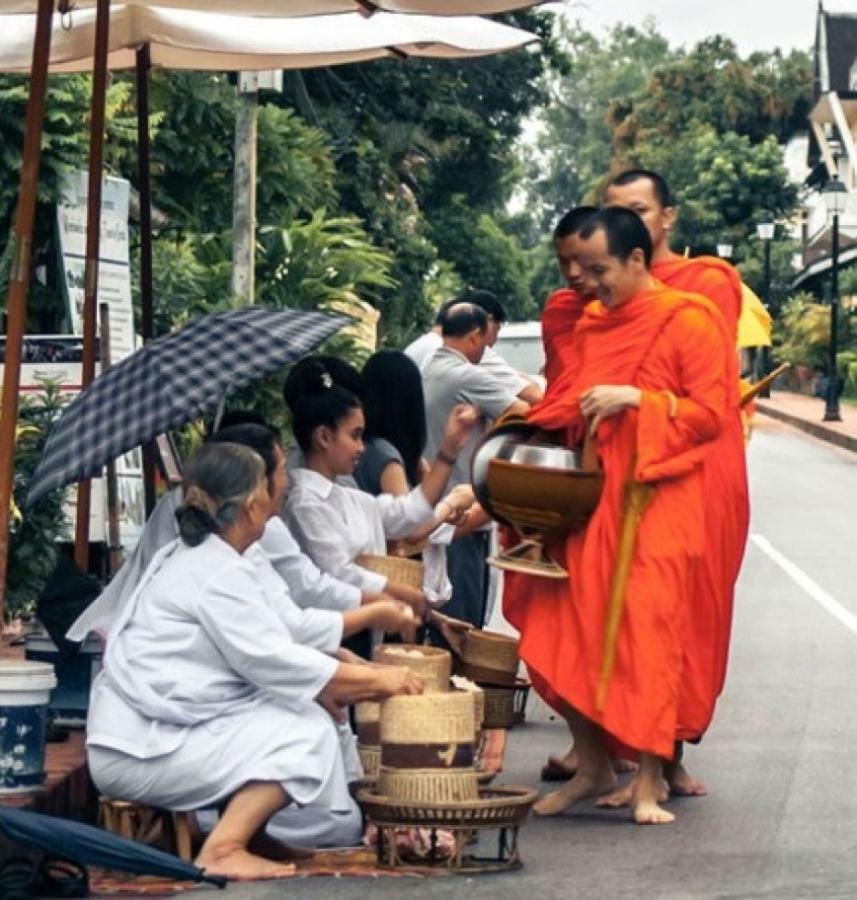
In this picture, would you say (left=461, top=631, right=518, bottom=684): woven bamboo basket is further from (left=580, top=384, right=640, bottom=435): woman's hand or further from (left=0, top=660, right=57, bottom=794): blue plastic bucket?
(left=0, top=660, right=57, bottom=794): blue plastic bucket

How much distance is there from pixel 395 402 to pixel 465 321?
130 centimetres

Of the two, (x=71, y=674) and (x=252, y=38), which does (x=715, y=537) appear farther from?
(x=252, y=38)

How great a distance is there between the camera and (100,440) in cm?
871

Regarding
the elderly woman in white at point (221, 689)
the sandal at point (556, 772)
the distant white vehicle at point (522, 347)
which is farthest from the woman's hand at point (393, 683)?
the distant white vehicle at point (522, 347)

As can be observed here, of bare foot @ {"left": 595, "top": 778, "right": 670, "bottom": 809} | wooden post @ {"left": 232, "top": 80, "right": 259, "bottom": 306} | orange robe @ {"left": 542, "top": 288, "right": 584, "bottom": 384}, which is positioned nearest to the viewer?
bare foot @ {"left": 595, "top": 778, "right": 670, "bottom": 809}

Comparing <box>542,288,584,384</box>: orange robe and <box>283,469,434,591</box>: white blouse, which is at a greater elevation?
<box>542,288,584,384</box>: orange robe

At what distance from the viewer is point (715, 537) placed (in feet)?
31.0

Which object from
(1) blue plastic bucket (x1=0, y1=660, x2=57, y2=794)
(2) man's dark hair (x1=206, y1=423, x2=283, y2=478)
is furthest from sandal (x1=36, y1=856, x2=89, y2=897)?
(2) man's dark hair (x1=206, y1=423, x2=283, y2=478)

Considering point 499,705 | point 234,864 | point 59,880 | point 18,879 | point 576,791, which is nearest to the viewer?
point 18,879

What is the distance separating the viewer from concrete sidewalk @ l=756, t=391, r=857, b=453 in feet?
137

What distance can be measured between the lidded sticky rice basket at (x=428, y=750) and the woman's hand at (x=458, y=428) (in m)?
2.04

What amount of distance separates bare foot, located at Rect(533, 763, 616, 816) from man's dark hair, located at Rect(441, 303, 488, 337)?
3128 millimetres

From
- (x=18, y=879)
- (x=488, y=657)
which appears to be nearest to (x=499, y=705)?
(x=488, y=657)

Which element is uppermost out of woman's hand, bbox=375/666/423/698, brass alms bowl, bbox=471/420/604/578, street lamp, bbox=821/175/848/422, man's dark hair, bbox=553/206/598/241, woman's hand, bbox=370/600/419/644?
man's dark hair, bbox=553/206/598/241
